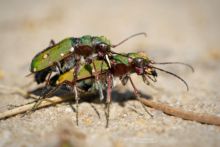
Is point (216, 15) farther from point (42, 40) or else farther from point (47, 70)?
point (47, 70)

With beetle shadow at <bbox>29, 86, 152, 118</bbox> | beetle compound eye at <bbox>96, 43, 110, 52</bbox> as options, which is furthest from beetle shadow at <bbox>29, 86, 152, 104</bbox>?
beetle compound eye at <bbox>96, 43, 110, 52</bbox>

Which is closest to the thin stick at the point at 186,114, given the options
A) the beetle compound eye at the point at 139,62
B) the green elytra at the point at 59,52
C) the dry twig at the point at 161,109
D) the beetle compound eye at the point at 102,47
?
the dry twig at the point at 161,109

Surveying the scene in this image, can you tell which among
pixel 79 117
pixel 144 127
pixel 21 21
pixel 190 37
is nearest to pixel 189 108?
pixel 144 127

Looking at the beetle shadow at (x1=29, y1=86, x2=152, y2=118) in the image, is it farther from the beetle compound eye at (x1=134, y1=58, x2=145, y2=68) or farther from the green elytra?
the beetle compound eye at (x1=134, y1=58, x2=145, y2=68)

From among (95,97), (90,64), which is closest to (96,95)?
(95,97)

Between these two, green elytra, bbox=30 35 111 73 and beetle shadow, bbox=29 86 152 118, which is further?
beetle shadow, bbox=29 86 152 118

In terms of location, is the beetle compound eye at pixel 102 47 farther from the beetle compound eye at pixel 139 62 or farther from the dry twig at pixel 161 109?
the dry twig at pixel 161 109
